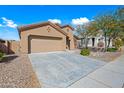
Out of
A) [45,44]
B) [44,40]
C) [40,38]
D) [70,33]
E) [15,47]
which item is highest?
[70,33]

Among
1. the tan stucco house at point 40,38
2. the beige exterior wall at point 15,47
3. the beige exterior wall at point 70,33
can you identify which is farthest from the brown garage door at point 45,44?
the beige exterior wall at point 70,33

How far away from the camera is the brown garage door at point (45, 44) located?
1838 centimetres

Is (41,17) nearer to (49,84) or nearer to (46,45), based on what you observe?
(46,45)

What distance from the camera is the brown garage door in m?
18.4

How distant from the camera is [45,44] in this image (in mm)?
19484

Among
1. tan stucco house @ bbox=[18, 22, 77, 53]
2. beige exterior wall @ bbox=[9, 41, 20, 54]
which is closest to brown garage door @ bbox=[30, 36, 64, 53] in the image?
A: tan stucco house @ bbox=[18, 22, 77, 53]

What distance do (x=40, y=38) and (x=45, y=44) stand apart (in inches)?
41.8

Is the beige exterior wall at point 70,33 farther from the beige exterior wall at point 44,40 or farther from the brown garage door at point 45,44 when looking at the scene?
the brown garage door at point 45,44

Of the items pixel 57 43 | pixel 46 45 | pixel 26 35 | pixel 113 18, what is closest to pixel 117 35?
pixel 113 18

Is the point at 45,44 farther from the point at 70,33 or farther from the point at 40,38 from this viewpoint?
the point at 70,33

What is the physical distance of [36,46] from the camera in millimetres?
18578

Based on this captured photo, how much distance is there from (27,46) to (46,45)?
280 cm

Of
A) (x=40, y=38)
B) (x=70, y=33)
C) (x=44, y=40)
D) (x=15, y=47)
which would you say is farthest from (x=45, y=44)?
Answer: (x=70, y=33)
